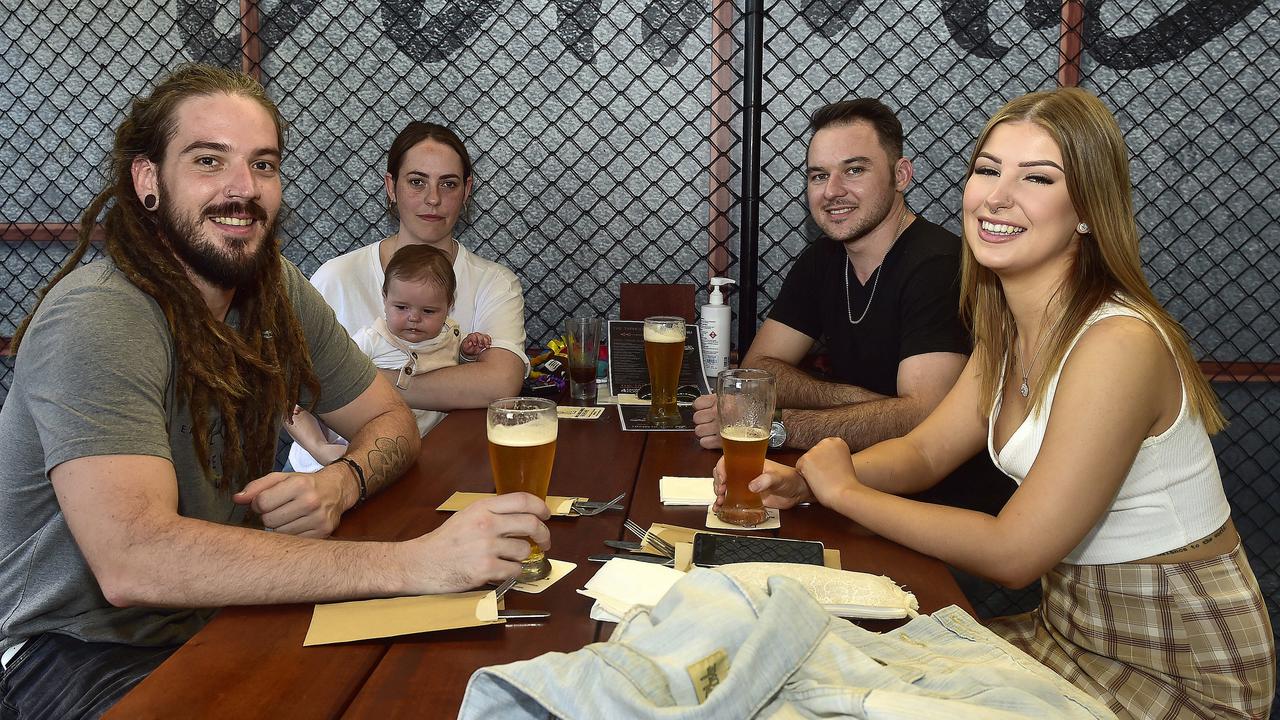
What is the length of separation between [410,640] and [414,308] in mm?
1679

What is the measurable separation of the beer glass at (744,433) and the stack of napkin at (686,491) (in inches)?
3.2

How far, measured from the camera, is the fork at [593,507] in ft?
4.67

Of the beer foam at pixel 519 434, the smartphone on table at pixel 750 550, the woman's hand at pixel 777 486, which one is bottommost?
the smartphone on table at pixel 750 550

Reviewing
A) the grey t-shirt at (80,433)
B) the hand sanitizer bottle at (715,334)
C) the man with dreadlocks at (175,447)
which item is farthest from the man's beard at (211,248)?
the hand sanitizer bottle at (715,334)

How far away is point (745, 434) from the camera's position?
1371 mm

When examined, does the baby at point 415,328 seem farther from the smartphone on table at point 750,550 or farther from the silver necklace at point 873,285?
the smartphone on table at point 750,550

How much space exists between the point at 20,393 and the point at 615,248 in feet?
7.40

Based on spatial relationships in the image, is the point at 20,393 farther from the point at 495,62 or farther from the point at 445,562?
the point at 495,62

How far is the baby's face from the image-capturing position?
2582 mm

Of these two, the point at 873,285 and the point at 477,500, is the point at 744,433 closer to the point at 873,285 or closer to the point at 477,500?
the point at 477,500

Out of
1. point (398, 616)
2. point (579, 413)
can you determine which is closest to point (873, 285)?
point (579, 413)

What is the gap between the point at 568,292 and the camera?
344 centimetres

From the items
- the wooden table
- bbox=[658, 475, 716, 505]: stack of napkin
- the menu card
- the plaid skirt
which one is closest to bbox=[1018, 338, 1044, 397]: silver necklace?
the plaid skirt

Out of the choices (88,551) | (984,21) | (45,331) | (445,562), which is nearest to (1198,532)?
(445,562)
